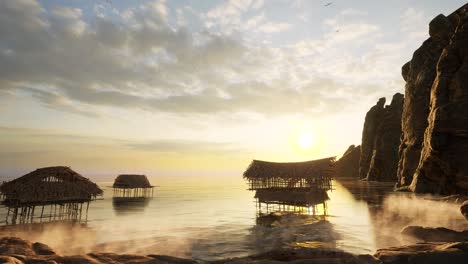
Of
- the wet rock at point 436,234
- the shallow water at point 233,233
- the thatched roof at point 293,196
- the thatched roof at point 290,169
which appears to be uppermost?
the thatched roof at point 290,169

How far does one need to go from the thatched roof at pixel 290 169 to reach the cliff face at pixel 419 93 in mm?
34946

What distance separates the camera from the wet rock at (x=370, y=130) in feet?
369

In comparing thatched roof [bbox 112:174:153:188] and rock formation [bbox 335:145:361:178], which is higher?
rock formation [bbox 335:145:361:178]

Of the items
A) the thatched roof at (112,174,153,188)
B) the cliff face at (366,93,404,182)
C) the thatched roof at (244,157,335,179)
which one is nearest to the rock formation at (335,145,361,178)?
the cliff face at (366,93,404,182)

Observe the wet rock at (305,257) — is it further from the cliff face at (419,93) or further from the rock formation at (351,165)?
the rock formation at (351,165)

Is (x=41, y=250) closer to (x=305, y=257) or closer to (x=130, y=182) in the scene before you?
(x=305, y=257)

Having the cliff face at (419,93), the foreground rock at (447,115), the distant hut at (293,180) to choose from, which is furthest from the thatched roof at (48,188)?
the cliff face at (419,93)

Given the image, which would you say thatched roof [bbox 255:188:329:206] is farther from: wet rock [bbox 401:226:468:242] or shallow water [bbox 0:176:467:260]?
wet rock [bbox 401:226:468:242]

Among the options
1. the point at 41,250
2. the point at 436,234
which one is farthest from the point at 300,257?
the point at 436,234

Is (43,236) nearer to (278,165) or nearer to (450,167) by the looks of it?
(278,165)

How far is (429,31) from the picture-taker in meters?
57.7

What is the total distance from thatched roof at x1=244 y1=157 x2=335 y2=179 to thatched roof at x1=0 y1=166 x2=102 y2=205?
18.6 m

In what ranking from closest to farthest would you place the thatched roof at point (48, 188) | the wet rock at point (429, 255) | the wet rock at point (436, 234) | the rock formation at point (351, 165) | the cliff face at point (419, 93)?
the wet rock at point (429, 255)
the wet rock at point (436, 234)
the thatched roof at point (48, 188)
the cliff face at point (419, 93)
the rock formation at point (351, 165)

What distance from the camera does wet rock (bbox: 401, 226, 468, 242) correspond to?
17578mm
